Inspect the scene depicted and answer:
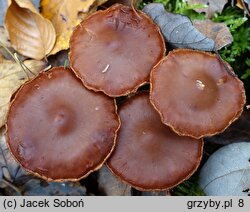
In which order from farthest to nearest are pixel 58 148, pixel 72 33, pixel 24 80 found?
pixel 24 80
pixel 72 33
pixel 58 148

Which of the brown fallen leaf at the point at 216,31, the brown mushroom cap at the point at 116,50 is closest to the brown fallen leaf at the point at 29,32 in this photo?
the brown mushroom cap at the point at 116,50

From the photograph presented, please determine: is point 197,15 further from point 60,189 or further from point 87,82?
point 60,189

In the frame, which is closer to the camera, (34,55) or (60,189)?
(60,189)

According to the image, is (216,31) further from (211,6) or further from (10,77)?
(10,77)

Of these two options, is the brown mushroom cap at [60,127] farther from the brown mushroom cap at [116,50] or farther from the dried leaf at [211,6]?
the dried leaf at [211,6]

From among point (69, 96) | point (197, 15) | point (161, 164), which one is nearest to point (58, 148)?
point (69, 96)

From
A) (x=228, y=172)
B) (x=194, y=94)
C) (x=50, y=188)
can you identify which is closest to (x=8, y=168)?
(x=50, y=188)
